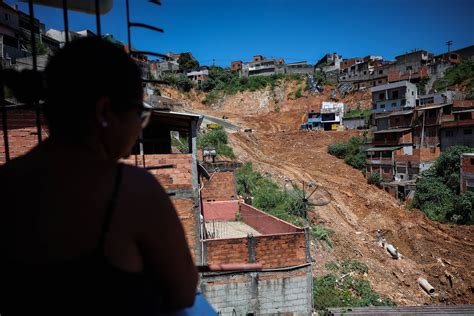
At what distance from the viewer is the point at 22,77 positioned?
1.31 meters

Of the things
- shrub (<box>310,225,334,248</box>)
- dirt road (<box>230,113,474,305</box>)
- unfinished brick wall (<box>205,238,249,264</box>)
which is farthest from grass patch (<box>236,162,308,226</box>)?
unfinished brick wall (<box>205,238,249,264</box>)

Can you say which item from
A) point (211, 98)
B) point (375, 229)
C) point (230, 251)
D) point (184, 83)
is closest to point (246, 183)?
point (375, 229)

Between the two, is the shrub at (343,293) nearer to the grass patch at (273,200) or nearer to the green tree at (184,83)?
the grass patch at (273,200)

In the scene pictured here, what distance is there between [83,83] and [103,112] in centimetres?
10

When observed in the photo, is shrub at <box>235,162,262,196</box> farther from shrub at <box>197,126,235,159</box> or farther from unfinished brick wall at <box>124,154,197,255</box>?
unfinished brick wall at <box>124,154,197,255</box>

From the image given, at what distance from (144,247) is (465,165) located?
Result: 1098 inches

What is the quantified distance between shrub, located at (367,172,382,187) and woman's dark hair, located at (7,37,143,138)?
103ft

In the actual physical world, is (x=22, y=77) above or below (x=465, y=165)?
above

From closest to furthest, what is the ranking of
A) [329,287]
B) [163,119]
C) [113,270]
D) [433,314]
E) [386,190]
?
[113,270], [163,119], [433,314], [329,287], [386,190]

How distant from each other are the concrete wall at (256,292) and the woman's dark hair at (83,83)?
862cm

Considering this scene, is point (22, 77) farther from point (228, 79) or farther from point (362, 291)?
point (228, 79)

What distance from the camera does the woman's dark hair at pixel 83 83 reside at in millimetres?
990

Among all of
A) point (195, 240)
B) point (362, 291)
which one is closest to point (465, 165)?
point (362, 291)

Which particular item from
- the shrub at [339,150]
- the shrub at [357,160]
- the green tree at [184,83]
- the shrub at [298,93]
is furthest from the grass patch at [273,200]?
the green tree at [184,83]
